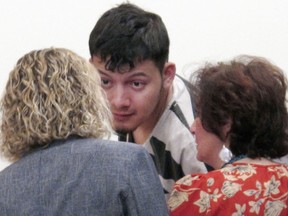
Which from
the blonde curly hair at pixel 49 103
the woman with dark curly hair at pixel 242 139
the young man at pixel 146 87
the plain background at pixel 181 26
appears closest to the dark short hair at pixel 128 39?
the young man at pixel 146 87

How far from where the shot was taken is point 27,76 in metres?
1.39

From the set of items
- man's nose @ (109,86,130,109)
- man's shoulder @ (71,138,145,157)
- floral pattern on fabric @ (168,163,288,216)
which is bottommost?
floral pattern on fabric @ (168,163,288,216)

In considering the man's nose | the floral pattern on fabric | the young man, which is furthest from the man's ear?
the floral pattern on fabric

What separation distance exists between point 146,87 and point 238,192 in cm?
55

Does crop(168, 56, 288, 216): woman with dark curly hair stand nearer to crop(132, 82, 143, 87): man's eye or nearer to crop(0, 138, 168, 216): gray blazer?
crop(0, 138, 168, 216): gray blazer

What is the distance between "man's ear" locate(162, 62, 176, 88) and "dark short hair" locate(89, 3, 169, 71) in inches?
0.6

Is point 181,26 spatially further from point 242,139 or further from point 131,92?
point 242,139

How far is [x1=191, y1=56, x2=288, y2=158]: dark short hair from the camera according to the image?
1.49 m

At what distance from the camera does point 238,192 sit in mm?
1428

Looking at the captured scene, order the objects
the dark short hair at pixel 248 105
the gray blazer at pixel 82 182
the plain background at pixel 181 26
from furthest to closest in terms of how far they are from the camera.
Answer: the plain background at pixel 181 26 < the dark short hair at pixel 248 105 < the gray blazer at pixel 82 182

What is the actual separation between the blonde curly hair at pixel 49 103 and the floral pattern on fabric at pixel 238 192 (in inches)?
9.3

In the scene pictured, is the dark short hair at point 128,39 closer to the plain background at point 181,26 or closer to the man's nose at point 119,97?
the man's nose at point 119,97

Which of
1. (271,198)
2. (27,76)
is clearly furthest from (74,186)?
(271,198)

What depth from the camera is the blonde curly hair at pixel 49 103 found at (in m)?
1.37
